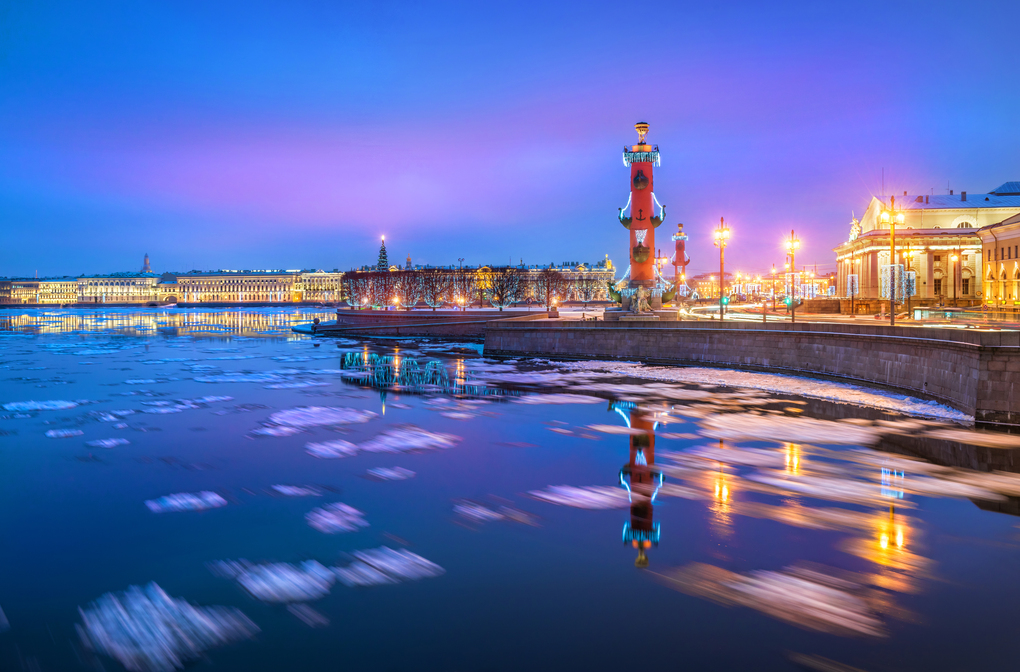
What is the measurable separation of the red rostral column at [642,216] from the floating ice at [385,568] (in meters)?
39.5

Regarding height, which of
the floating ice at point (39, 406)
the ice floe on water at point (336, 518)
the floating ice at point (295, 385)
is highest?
the floating ice at point (295, 385)

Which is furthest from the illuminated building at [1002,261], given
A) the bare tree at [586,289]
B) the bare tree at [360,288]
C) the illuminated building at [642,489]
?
the bare tree at [360,288]

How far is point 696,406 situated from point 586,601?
506 inches

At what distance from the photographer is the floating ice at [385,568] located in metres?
7.32

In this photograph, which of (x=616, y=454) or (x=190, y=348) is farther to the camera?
(x=190, y=348)

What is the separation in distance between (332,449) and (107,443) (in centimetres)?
493

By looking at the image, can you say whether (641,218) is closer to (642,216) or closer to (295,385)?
(642,216)

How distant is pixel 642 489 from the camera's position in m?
10.7

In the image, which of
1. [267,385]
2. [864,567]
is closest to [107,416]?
[267,385]

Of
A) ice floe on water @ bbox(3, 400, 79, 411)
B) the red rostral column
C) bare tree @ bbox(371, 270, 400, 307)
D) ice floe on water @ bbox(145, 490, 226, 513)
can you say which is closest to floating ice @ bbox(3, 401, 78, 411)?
ice floe on water @ bbox(3, 400, 79, 411)

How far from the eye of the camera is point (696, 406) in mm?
18828

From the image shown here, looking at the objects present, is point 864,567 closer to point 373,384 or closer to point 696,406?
point 696,406

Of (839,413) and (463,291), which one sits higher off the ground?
(463,291)

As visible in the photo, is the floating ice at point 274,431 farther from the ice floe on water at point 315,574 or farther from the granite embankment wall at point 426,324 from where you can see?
the granite embankment wall at point 426,324
